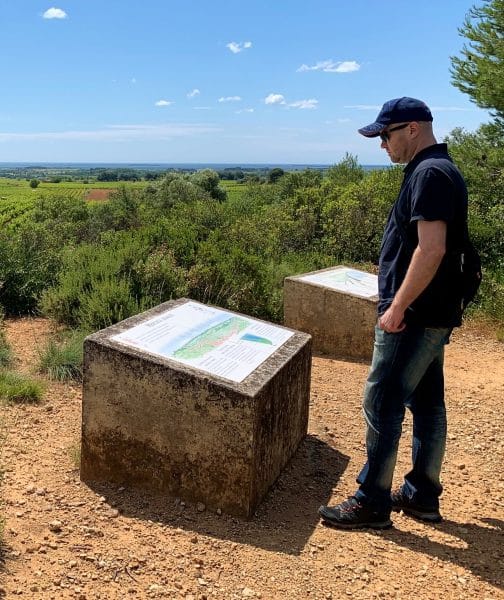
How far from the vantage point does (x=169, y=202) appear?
2372 centimetres

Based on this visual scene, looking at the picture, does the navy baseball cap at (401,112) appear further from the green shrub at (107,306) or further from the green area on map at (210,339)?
the green shrub at (107,306)

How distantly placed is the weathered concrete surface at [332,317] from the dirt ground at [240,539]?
2.15 meters

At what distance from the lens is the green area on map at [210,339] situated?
122 inches

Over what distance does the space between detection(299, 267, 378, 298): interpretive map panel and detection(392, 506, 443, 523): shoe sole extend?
321 centimetres

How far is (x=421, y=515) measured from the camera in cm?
295

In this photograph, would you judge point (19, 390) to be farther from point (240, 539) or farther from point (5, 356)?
point (240, 539)

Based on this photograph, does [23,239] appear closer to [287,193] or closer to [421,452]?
[421,452]

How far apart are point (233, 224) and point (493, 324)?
17.6 feet

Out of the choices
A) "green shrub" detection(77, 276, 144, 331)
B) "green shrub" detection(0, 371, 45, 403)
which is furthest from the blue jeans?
A: "green shrub" detection(77, 276, 144, 331)

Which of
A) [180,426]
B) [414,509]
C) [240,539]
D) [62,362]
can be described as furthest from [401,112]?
[62,362]

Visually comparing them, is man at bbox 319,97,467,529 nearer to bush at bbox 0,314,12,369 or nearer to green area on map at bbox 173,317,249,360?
green area on map at bbox 173,317,249,360

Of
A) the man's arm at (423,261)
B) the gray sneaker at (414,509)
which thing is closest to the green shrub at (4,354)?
the gray sneaker at (414,509)

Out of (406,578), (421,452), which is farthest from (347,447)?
(406,578)

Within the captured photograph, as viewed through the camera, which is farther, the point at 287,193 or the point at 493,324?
the point at 287,193
